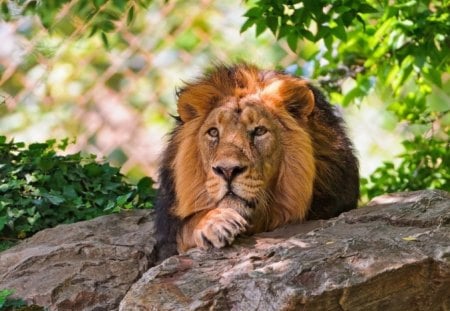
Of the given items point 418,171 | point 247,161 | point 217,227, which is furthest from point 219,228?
point 418,171

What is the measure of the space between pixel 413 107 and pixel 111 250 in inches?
129

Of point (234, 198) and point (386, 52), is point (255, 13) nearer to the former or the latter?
point (234, 198)

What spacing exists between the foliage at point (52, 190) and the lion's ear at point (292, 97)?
1.95m

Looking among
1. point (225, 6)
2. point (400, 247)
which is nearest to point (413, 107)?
point (225, 6)

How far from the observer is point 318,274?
12.7 ft

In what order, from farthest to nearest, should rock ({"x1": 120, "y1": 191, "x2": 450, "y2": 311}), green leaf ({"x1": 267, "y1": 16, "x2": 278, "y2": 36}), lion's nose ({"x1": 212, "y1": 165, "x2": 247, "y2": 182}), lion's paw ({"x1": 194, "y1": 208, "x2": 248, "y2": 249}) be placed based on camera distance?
green leaf ({"x1": 267, "y1": 16, "x2": 278, "y2": 36}) < lion's nose ({"x1": 212, "y1": 165, "x2": 247, "y2": 182}) < lion's paw ({"x1": 194, "y1": 208, "x2": 248, "y2": 249}) < rock ({"x1": 120, "y1": 191, "x2": 450, "y2": 311})

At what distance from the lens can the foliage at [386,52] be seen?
5.81 m

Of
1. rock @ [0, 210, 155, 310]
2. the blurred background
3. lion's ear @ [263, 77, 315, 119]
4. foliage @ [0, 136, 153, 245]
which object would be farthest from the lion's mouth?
the blurred background

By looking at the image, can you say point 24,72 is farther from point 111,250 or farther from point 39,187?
point 111,250

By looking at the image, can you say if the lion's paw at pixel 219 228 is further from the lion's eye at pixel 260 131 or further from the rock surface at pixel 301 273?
the lion's eye at pixel 260 131

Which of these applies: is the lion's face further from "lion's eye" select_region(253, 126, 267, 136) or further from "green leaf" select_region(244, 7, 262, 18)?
"green leaf" select_region(244, 7, 262, 18)

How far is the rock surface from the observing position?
150 inches

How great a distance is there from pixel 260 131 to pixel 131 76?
4.93 meters

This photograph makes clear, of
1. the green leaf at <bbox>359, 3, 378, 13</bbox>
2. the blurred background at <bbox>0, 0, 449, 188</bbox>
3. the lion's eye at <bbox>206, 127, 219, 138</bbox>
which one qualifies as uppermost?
the blurred background at <bbox>0, 0, 449, 188</bbox>
